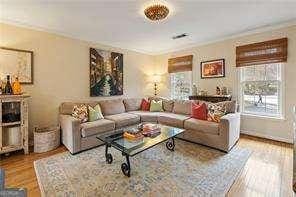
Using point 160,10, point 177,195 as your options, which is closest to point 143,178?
point 177,195

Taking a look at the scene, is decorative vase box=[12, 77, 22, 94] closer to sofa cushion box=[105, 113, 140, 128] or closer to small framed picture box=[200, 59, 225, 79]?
sofa cushion box=[105, 113, 140, 128]

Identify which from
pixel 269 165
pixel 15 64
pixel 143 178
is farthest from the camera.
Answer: pixel 15 64

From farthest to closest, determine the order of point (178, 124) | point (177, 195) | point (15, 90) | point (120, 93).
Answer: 1. point (120, 93)
2. point (178, 124)
3. point (15, 90)
4. point (177, 195)

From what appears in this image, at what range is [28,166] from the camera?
254 centimetres

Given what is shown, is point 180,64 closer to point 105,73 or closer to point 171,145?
point 105,73

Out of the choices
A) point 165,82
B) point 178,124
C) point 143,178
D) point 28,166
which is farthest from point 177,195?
point 165,82

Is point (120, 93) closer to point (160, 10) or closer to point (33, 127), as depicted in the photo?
point (33, 127)

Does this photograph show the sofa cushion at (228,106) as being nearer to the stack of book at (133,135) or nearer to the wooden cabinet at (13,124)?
the stack of book at (133,135)

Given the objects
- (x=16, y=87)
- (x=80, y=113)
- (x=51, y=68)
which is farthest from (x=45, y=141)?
(x=51, y=68)

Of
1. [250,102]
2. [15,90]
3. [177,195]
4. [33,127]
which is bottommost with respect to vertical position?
[177,195]

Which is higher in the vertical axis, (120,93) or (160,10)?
(160,10)

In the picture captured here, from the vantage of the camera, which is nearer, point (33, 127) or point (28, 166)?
point (28, 166)

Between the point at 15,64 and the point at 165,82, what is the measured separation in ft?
13.3

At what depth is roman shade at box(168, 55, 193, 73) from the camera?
505 cm
